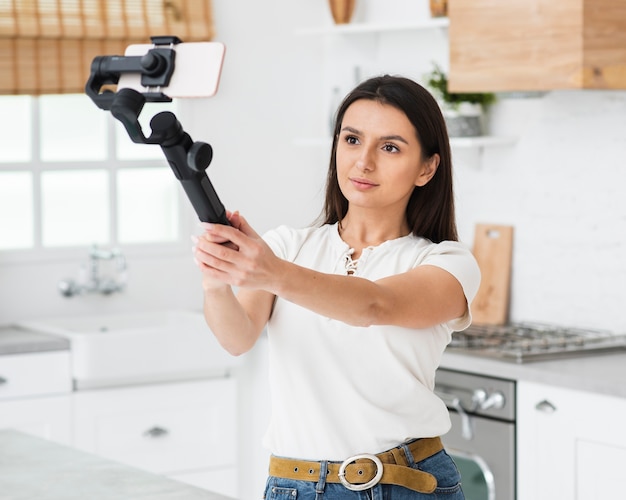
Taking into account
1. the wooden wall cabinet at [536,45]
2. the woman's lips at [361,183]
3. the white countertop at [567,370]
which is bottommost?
the white countertop at [567,370]

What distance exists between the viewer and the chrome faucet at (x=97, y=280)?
421cm

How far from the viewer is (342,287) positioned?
1586mm

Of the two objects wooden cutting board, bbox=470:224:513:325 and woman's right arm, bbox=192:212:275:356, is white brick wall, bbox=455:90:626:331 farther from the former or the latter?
woman's right arm, bbox=192:212:275:356

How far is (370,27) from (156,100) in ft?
10.3

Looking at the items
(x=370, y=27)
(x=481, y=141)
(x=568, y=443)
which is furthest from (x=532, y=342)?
(x=370, y=27)

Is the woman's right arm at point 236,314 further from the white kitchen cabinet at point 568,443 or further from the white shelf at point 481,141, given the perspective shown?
the white shelf at point 481,141

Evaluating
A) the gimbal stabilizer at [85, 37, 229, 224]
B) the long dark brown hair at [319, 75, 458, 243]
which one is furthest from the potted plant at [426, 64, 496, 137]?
the gimbal stabilizer at [85, 37, 229, 224]

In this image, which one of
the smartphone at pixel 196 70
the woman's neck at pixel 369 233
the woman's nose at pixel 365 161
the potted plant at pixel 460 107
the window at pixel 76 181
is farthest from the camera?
the window at pixel 76 181

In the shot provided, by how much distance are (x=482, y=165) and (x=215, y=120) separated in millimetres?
1096

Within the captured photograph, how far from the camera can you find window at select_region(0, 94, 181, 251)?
165 inches

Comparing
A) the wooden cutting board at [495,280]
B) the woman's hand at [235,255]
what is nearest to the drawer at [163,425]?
the wooden cutting board at [495,280]

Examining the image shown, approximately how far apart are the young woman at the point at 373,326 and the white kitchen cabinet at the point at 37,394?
1986 mm

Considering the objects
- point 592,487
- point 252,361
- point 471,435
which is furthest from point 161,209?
point 592,487

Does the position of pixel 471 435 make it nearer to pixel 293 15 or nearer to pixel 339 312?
pixel 339 312
